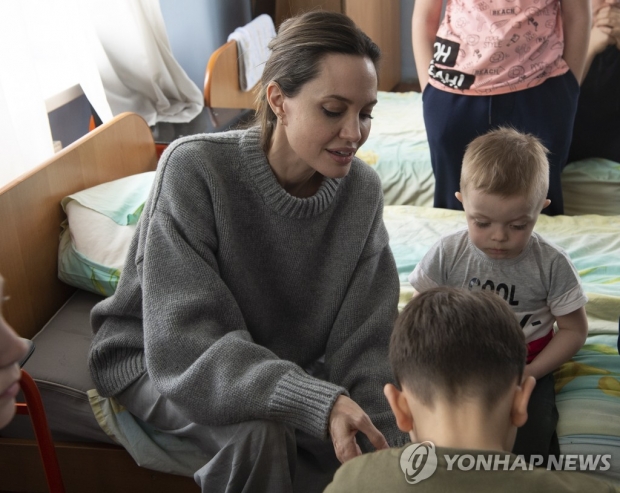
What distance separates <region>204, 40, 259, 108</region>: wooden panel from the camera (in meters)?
3.01

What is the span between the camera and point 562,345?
1447mm

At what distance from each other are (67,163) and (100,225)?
200mm

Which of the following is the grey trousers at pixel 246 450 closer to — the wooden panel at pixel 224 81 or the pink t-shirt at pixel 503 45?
the pink t-shirt at pixel 503 45

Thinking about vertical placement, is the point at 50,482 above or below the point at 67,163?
below

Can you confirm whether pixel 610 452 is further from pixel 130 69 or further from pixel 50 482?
pixel 130 69

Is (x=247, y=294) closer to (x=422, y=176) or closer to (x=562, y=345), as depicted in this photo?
(x=562, y=345)

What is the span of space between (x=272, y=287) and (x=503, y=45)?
1.10m

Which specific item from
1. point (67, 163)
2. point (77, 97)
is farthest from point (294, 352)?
point (77, 97)

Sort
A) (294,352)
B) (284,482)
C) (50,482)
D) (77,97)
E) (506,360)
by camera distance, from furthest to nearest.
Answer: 1. (77,97)
2. (294,352)
3. (50,482)
4. (284,482)
5. (506,360)

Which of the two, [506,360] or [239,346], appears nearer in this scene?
[506,360]

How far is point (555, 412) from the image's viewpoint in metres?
1.41

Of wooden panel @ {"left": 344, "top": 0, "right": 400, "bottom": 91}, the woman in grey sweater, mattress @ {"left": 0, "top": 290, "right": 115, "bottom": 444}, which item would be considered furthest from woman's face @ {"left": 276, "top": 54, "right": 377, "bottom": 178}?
wooden panel @ {"left": 344, "top": 0, "right": 400, "bottom": 91}

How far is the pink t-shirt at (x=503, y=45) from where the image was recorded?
2.08 metres

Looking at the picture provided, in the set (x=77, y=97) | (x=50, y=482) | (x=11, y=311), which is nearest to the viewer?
(x=50, y=482)
